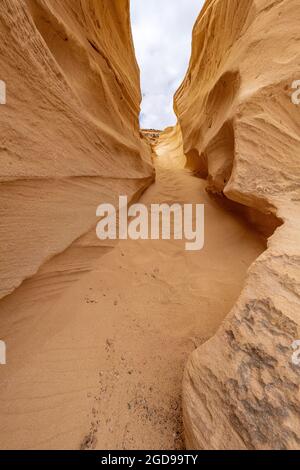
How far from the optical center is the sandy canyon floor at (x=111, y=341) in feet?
3.81

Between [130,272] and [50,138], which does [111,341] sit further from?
[50,138]

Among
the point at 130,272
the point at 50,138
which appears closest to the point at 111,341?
the point at 130,272

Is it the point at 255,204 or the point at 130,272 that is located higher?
the point at 255,204

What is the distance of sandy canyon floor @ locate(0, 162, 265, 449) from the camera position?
1.16 metres

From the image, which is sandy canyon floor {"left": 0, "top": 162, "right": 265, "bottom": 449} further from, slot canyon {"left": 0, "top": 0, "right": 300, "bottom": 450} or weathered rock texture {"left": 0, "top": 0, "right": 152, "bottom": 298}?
weathered rock texture {"left": 0, "top": 0, "right": 152, "bottom": 298}

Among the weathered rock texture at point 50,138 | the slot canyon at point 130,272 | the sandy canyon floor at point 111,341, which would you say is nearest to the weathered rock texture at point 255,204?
the slot canyon at point 130,272

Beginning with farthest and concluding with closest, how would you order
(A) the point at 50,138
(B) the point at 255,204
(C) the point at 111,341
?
(B) the point at 255,204 < (A) the point at 50,138 < (C) the point at 111,341

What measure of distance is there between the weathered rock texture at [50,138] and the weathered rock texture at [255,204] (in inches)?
56.0

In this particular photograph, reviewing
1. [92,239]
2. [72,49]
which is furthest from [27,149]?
[72,49]

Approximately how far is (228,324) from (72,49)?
10.8 ft

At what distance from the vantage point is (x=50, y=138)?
1.81 meters

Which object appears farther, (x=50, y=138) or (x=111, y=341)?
(x=50, y=138)

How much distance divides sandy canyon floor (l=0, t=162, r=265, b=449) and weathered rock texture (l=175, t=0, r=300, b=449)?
1.05ft

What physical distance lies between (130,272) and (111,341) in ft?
2.46
